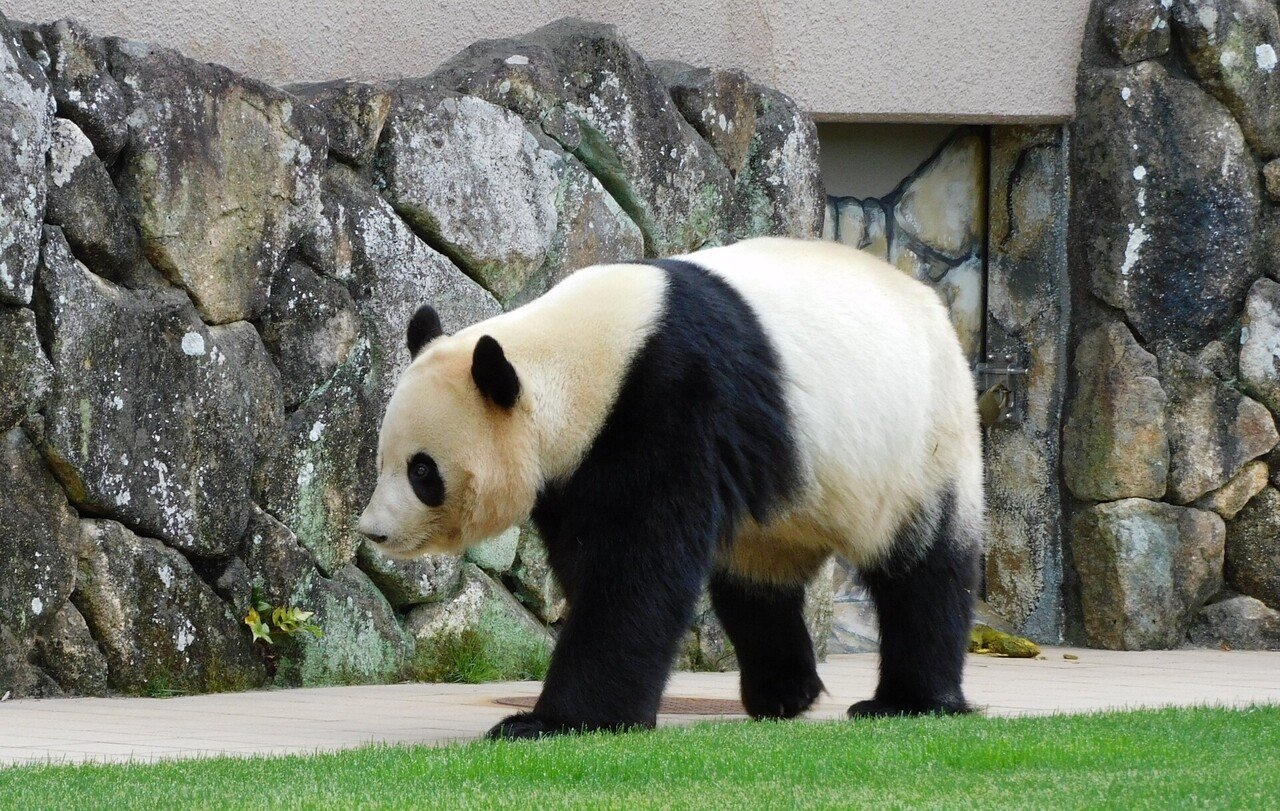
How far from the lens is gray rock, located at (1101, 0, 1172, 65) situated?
1032 centimetres

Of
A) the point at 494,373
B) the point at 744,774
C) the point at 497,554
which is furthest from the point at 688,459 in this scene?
the point at 497,554

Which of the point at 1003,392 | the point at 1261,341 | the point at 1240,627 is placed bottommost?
the point at 1240,627

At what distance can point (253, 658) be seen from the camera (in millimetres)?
7512

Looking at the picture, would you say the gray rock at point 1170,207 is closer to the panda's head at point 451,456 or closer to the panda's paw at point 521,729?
the panda's head at point 451,456

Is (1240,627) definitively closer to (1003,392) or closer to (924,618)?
(1003,392)

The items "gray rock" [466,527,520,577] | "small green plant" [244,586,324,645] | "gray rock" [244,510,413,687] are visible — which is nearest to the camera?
"small green plant" [244,586,324,645]

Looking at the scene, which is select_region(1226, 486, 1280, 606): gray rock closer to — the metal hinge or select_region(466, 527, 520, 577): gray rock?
the metal hinge

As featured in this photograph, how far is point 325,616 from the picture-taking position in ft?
25.5

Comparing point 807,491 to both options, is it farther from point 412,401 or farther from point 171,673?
point 171,673

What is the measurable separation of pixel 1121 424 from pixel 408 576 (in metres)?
4.53

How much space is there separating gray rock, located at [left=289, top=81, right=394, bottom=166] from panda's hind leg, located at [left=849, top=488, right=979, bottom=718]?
10.6ft

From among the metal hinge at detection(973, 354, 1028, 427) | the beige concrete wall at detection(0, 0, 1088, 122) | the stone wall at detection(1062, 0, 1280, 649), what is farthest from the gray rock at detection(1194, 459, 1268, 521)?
the beige concrete wall at detection(0, 0, 1088, 122)

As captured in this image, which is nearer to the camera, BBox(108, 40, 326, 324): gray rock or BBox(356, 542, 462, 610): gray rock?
BBox(108, 40, 326, 324): gray rock

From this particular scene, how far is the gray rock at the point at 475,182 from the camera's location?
815 centimetres
